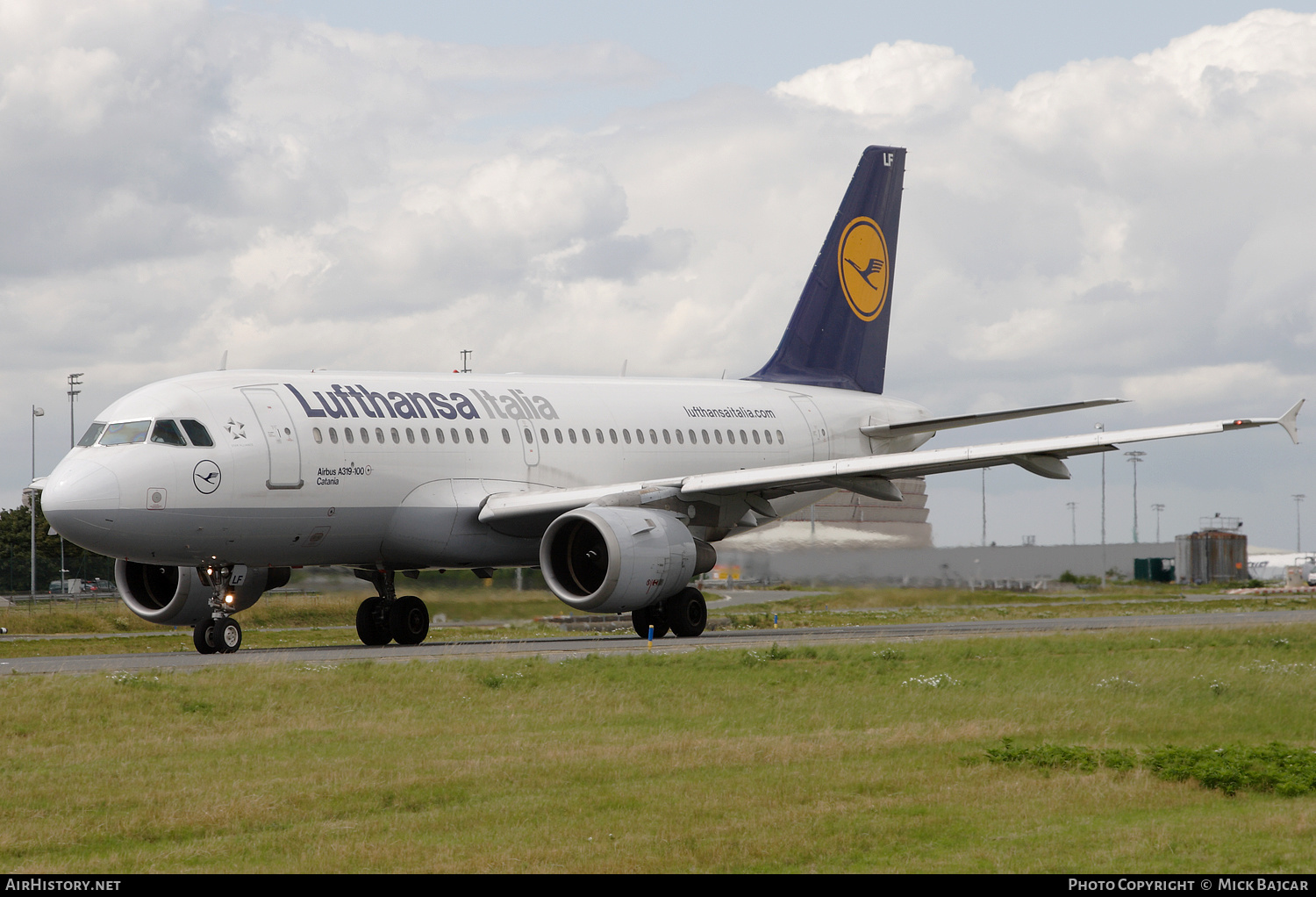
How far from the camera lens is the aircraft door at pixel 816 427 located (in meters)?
32.4

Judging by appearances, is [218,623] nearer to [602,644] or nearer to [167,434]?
[167,434]

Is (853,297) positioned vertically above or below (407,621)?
above

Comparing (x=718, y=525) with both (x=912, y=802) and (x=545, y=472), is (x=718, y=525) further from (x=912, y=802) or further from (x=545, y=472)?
(x=912, y=802)

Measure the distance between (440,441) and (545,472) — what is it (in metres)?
2.42

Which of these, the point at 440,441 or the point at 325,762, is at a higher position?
the point at 440,441

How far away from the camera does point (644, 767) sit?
12055mm

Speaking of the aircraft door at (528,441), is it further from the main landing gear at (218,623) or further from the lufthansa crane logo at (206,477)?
the lufthansa crane logo at (206,477)

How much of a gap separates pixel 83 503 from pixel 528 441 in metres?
8.20

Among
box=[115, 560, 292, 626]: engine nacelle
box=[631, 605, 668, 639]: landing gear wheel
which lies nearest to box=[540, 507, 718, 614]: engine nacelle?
box=[631, 605, 668, 639]: landing gear wheel

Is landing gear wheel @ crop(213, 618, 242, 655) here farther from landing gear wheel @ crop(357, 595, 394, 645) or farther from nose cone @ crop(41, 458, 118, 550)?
landing gear wheel @ crop(357, 595, 394, 645)

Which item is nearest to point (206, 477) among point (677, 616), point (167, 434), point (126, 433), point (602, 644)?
point (167, 434)

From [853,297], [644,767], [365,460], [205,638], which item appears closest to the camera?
[644,767]
